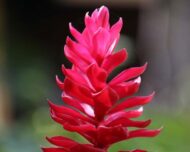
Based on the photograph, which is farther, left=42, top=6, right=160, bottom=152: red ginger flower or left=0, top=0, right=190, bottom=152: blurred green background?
left=0, top=0, right=190, bottom=152: blurred green background

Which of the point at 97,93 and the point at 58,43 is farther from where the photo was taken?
the point at 58,43

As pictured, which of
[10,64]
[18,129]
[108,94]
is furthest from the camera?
[10,64]

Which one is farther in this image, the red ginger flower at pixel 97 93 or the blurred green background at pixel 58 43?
the blurred green background at pixel 58 43

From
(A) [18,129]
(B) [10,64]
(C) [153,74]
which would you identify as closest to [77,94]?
(A) [18,129]

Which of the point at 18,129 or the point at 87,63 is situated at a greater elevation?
the point at 87,63

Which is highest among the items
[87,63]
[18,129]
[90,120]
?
[87,63]

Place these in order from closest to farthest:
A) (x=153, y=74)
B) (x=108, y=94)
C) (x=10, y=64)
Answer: (x=108, y=94) < (x=153, y=74) < (x=10, y=64)

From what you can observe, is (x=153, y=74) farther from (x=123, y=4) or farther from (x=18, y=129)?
(x=18, y=129)

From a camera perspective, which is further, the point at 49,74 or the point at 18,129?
the point at 49,74
